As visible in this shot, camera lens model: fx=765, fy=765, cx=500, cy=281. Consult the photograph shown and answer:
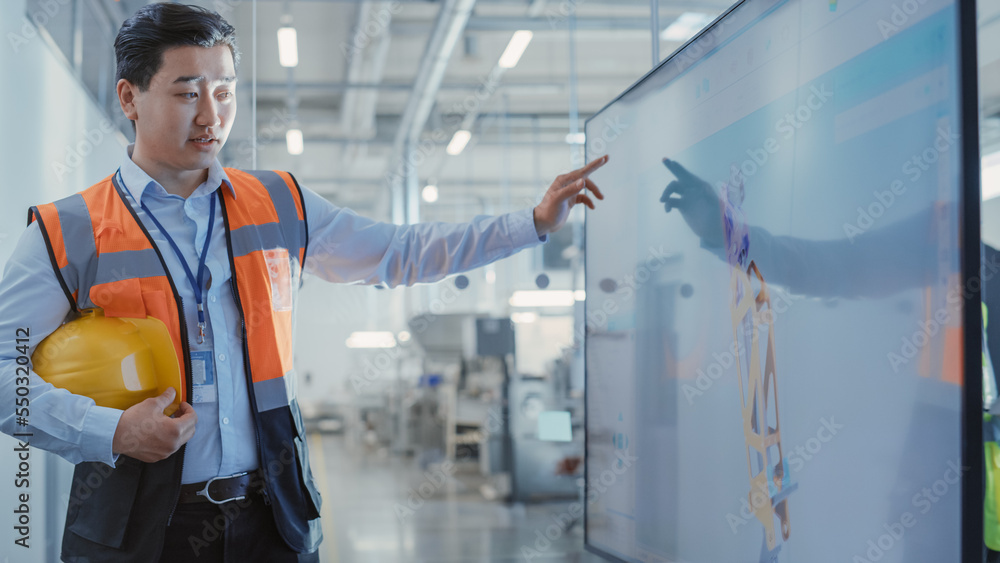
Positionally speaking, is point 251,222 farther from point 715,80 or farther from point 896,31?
point 896,31

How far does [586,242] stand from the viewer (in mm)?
2051

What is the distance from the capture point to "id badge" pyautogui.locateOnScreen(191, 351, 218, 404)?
1.34 meters

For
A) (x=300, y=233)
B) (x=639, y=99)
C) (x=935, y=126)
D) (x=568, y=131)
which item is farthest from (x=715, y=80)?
(x=568, y=131)

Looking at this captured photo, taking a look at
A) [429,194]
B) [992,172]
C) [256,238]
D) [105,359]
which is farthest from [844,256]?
[429,194]

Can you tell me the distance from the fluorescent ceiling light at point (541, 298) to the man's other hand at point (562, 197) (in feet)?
22.6

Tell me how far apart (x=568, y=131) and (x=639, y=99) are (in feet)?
30.8

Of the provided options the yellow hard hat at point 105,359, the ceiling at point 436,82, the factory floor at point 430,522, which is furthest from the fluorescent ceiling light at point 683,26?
the yellow hard hat at point 105,359

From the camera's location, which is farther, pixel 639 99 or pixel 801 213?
pixel 639 99

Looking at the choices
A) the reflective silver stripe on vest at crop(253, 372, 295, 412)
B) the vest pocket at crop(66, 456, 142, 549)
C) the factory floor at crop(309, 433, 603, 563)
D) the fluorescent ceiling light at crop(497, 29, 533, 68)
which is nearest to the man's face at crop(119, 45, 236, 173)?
the reflective silver stripe on vest at crop(253, 372, 295, 412)

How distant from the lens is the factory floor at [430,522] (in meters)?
5.05

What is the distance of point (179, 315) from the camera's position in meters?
1.32

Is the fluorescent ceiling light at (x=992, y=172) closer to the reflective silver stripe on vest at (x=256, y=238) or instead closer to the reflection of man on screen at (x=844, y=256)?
the reflection of man on screen at (x=844, y=256)

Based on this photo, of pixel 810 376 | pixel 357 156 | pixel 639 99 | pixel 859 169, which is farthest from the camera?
pixel 357 156

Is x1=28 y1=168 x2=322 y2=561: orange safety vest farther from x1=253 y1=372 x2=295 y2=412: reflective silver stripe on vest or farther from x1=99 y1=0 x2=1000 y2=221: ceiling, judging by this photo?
x1=99 y1=0 x2=1000 y2=221: ceiling
